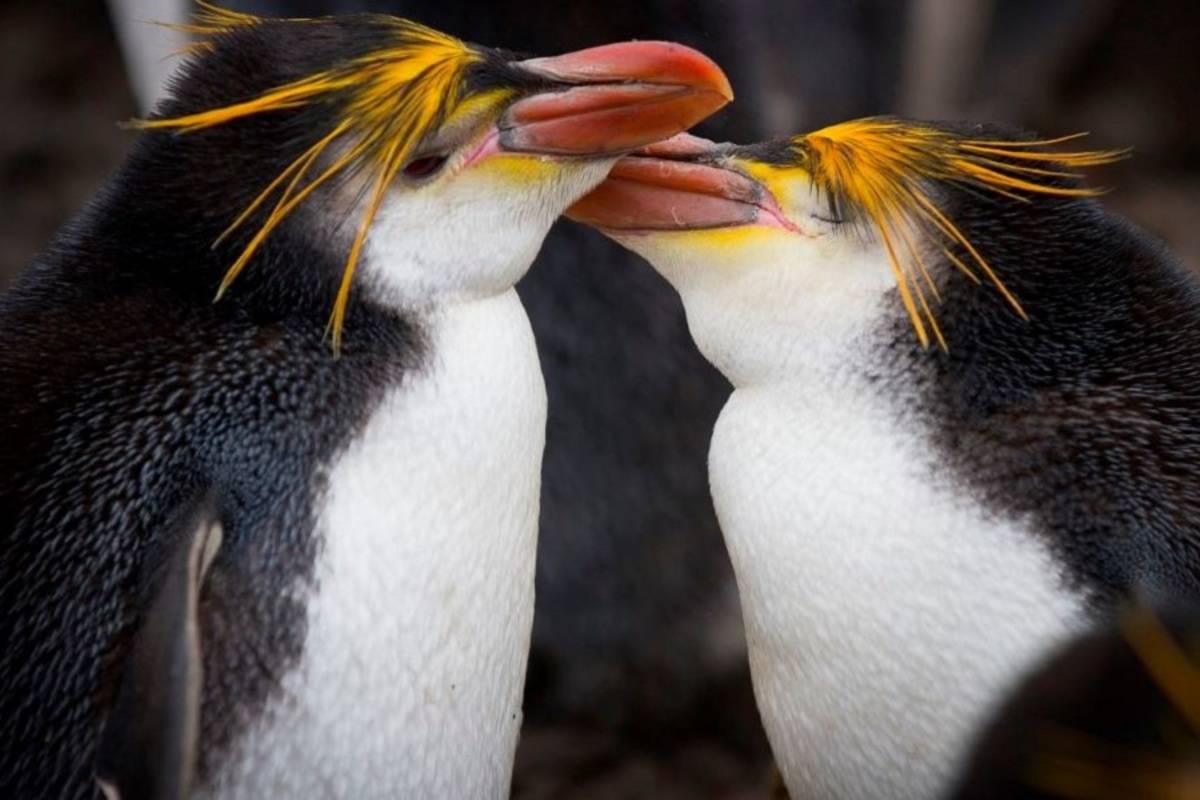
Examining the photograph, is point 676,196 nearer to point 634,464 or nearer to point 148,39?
point 634,464

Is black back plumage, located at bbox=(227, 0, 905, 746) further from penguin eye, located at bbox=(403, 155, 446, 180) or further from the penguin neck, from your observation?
penguin eye, located at bbox=(403, 155, 446, 180)

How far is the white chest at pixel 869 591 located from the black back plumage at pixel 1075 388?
0.04 m

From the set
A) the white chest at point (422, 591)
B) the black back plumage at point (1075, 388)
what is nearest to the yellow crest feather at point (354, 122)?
the white chest at point (422, 591)

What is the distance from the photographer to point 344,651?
1.50 m

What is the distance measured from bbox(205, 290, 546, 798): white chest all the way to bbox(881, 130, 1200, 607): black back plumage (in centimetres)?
41

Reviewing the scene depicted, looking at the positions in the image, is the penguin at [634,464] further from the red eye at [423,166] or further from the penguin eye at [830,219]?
the red eye at [423,166]

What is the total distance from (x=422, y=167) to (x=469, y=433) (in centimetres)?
27

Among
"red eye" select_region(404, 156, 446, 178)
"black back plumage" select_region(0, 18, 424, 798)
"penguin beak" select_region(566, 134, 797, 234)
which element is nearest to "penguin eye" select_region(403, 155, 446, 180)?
"red eye" select_region(404, 156, 446, 178)

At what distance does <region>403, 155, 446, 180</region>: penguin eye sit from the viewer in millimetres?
1588

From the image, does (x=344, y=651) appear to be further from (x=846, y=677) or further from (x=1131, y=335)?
(x=1131, y=335)

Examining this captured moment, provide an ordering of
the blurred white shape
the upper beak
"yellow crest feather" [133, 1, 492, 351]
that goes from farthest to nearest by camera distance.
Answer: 1. the blurred white shape
2. the upper beak
3. "yellow crest feather" [133, 1, 492, 351]

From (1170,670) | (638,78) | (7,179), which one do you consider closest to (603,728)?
(638,78)

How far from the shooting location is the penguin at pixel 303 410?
4.71 ft

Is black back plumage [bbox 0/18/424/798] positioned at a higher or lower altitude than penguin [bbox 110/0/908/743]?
higher
